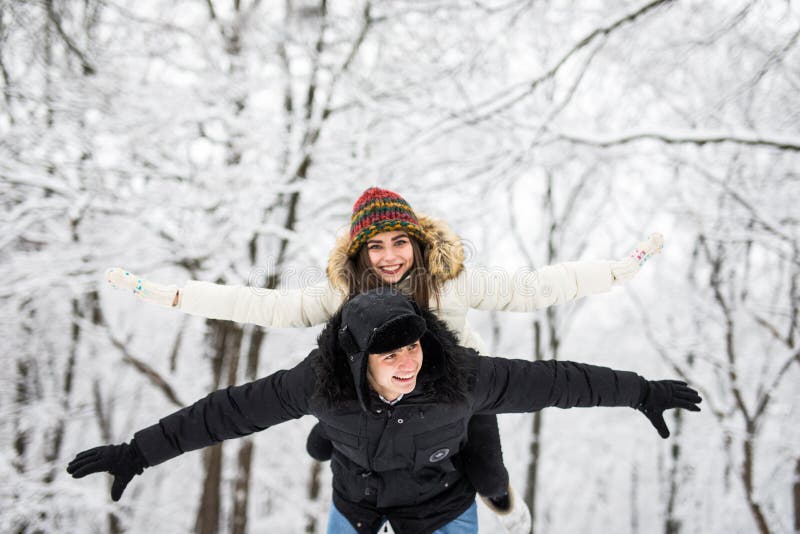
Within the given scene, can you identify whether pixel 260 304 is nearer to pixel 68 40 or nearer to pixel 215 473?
pixel 68 40

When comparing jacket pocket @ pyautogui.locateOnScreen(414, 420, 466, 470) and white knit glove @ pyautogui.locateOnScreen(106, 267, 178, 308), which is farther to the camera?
white knit glove @ pyautogui.locateOnScreen(106, 267, 178, 308)

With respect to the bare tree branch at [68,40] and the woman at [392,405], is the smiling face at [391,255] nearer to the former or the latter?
the woman at [392,405]

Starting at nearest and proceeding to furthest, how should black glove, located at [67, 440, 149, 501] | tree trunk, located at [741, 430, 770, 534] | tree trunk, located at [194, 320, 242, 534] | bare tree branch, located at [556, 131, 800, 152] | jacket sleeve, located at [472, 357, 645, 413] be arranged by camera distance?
black glove, located at [67, 440, 149, 501], jacket sleeve, located at [472, 357, 645, 413], bare tree branch, located at [556, 131, 800, 152], tree trunk, located at [194, 320, 242, 534], tree trunk, located at [741, 430, 770, 534]

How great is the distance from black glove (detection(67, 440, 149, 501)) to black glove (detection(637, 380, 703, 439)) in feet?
6.33

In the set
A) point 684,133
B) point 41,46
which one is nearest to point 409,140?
point 684,133

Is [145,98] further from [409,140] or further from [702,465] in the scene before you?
[702,465]

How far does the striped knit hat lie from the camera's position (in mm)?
2000

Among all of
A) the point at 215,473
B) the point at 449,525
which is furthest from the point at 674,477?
the point at 449,525

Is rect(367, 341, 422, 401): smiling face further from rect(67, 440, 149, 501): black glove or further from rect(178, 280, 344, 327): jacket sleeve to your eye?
rect(67, 440, 149, 501): black glove

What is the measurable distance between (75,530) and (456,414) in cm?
953

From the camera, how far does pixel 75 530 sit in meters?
7.70

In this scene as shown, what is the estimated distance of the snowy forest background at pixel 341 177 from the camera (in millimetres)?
2754

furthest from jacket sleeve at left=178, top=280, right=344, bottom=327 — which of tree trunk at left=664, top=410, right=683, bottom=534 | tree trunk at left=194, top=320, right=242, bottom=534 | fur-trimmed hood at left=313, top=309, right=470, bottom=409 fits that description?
tree trunk at left=664, top=410, right=683, bottom=534

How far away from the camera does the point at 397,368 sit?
147 cm
